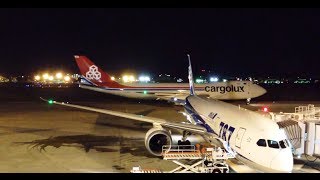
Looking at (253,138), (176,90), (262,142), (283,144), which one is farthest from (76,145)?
(176,90)

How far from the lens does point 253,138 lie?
12.6 metres

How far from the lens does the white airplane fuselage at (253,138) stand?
38.6ft

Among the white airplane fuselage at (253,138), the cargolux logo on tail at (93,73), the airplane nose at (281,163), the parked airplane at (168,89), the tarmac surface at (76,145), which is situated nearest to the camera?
the airplane nose at (281,163)

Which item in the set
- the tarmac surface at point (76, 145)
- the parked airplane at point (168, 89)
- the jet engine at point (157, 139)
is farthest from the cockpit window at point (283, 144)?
the parked airplane at point (168, 89)

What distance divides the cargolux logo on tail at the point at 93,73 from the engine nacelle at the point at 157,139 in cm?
2434

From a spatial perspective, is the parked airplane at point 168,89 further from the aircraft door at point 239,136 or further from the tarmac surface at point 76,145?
the aircraft door at point 239,136

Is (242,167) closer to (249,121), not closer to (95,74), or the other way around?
(249,121)

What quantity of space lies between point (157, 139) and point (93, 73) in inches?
965

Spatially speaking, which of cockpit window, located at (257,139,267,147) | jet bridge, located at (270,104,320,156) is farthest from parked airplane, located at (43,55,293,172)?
jet bridge, located at (270,104,320,156)

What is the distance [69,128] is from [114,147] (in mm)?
7576

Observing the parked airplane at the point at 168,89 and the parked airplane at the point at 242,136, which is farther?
the parked airplane at the point at 168,89

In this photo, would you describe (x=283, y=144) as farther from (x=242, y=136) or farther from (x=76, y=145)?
(x=76, y=145)

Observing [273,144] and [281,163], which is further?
[273,144]

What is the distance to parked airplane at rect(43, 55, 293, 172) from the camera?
38.9 feet
